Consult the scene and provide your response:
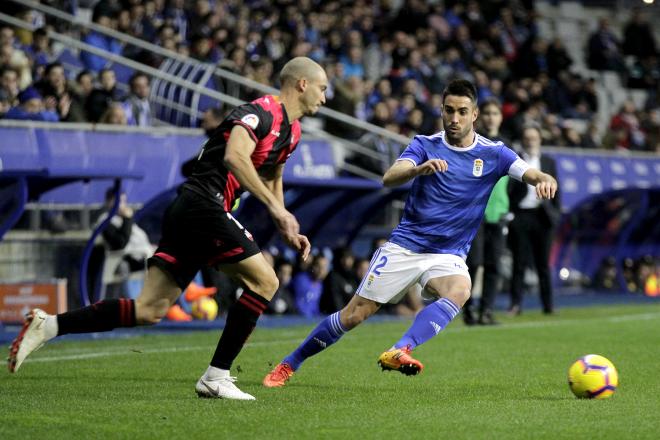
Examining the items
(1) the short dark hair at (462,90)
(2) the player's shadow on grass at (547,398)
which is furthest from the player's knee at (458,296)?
(1) the short dark hair at (462,90)

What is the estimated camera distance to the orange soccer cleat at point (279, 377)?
8445 mm

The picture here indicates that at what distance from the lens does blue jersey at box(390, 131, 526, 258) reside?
8.45 m

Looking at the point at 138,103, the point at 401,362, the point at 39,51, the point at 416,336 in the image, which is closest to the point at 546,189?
the point at 416,336

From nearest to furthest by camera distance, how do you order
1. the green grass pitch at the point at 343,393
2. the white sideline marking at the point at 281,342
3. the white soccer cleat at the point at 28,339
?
the green grass pitch at the point at 343,393, the white soccer cleat at the point at 28,339, the white sideline marking at the point at 281,342

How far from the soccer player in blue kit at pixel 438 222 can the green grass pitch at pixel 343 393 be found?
499mm

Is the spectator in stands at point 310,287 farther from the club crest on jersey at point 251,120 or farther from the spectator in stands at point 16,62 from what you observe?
the club crest on jersey at point 251,120

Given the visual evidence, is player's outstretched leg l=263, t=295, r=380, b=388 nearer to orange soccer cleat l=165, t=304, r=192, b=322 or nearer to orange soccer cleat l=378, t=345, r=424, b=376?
orange soccer cleat l=378, t=345, r=424, b=376

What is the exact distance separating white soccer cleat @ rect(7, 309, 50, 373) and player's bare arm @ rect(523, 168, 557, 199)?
318 centimetres

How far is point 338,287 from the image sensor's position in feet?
54.8

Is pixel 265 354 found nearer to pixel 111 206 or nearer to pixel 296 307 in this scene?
pixel 111 206

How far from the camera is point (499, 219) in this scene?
1487 cm

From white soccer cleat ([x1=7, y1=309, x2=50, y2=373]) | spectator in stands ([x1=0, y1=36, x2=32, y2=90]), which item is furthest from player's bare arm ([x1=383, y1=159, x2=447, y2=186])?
spectator in stands ([x1=0, y1=36, x2=32, y2=90])

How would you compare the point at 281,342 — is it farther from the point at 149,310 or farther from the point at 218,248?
the point at 218,248

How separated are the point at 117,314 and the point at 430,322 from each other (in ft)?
6.46
